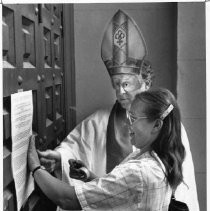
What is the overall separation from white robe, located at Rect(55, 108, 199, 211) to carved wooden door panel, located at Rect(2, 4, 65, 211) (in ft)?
0.16

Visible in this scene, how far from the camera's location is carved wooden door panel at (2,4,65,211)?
2.86 feet

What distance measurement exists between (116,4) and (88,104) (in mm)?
295

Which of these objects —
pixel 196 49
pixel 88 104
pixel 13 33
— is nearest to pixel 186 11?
pixel 196 49

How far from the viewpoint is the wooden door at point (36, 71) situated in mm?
872

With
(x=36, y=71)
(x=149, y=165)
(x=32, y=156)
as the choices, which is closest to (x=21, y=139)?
(x=32, y=156)

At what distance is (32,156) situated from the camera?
0.98m

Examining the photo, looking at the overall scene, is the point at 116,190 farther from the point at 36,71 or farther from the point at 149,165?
the point at 36,71

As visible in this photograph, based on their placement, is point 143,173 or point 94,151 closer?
point 143,173

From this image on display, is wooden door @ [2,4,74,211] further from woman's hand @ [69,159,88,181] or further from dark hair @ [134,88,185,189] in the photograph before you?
dark hair @ [134,88,185,189]

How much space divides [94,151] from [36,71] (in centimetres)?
33

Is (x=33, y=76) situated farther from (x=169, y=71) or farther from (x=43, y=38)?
(x=169, y=71)

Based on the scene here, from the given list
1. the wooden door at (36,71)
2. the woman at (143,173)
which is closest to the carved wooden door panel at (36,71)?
the wooden door at (36,71)

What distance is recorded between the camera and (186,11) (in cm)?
111

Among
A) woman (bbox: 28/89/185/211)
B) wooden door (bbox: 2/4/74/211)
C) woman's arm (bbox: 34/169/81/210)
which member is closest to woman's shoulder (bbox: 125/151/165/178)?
woman (bbox: 28/89/185/211)
